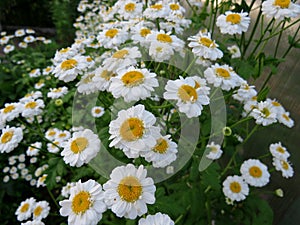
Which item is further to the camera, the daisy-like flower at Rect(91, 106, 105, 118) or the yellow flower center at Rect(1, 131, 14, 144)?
the daisy-like flower at Rect(91, 106, 105, 118)

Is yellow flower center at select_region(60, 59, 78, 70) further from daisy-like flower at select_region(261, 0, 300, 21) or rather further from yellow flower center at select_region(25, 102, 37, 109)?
daisy-like flower at select_region(261, 0, 300, 21)

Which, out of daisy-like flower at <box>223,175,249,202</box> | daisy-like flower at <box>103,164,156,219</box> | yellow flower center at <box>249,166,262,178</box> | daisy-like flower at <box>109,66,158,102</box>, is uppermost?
daisy-like flower at <box>109,66,158,102</box>

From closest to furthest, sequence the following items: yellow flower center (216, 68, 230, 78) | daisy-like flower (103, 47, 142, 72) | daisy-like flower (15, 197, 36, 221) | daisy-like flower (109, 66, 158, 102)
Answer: daisy-like flower (109, 66, 158, 102)
daisy-like flower (103, 47, 142, 72)
yellow flower center (216, 68, 230, 78)
daisy-like flower (15, 197, 36, 221)

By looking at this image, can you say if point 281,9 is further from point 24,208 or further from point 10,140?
point 24,208

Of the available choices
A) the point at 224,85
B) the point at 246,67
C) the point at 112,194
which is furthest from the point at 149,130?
the point at 246,67

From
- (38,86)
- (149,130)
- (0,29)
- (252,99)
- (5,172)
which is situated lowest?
(0,29)

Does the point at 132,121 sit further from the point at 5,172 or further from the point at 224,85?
the point at 5,172

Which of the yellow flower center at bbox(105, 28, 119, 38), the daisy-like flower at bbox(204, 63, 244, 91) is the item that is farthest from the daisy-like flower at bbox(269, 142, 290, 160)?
the yellow flower center at bbox(105, 28, 119, 38)
